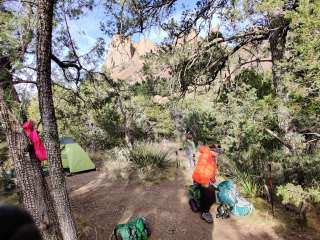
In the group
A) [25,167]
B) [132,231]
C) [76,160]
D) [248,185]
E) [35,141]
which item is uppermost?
[35,141]

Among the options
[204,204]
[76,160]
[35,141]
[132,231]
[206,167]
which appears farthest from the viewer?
[76,160]

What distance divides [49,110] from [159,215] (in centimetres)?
444

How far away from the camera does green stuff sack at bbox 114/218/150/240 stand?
20.1ft

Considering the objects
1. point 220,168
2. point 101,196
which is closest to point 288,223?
point 220,168

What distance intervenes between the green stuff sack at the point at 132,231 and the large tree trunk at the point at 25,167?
172 cm

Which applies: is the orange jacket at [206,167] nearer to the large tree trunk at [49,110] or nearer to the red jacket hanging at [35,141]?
the large tree trunk at [49,110]

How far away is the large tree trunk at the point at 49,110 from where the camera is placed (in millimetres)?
4117

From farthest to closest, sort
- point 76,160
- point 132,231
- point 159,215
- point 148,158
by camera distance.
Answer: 1. point 148,158
2. point 76,160
3. point 159,215
4. point 132,231

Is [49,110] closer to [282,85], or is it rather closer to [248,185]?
[282,85]

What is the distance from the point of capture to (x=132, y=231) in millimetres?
6246

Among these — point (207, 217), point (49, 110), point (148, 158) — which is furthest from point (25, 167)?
point (148, 158)

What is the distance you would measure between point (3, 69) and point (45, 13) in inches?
40.8

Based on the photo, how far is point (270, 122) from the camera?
260 inches

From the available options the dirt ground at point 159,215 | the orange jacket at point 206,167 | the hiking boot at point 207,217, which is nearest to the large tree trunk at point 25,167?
the dirt ground at point 159,215
